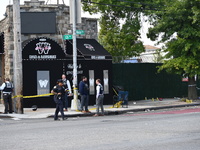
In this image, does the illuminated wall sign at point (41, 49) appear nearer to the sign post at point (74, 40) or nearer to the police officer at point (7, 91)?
the sign post at point (74, 40)

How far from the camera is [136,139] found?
1216 centimetres

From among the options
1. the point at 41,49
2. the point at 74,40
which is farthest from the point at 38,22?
the point at 74,40

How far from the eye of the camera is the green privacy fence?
32094mm

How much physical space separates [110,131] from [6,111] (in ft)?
33.9

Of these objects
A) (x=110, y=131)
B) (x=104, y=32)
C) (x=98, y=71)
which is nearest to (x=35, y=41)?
(x=98, y=71)

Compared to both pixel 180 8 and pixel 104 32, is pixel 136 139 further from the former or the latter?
pixel 104 32

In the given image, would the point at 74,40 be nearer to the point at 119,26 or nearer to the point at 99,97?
the point at 99,97

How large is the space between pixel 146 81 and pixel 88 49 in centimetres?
695

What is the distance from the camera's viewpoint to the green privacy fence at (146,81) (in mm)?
32094

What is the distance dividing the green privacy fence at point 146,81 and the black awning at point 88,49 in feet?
8.98

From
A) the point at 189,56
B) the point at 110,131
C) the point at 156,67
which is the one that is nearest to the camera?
the point at 110,131

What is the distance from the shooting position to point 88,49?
2852cm

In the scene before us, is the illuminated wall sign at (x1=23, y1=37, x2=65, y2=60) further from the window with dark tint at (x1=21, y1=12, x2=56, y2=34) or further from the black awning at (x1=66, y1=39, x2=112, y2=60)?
the window with dark tint at (x1=21, y1=12, x2=56, y2=34)

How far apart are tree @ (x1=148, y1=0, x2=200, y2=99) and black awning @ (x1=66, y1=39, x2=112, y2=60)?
14.9 feet
